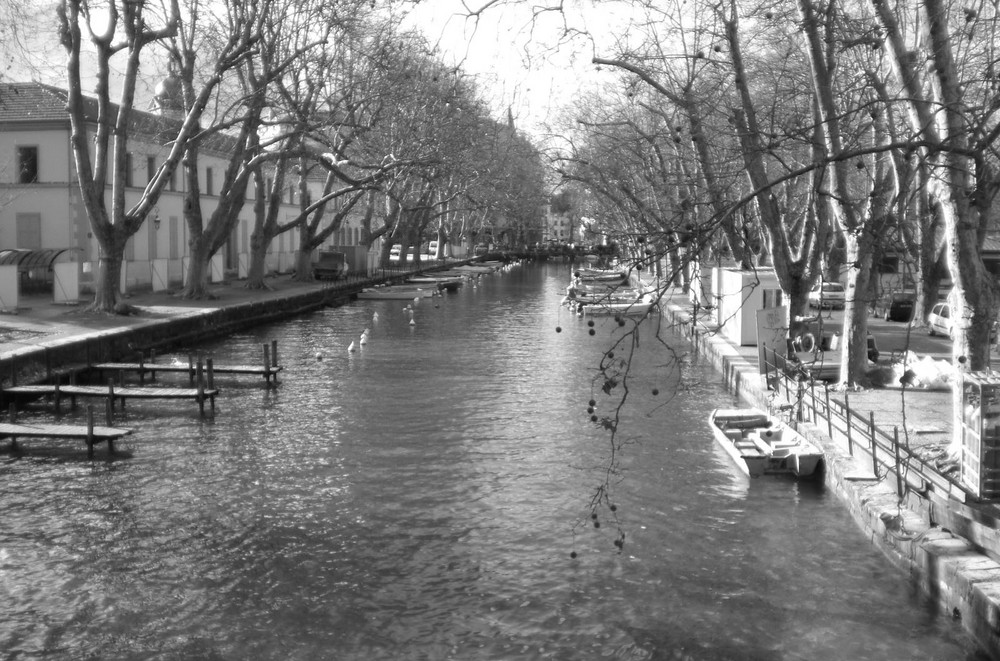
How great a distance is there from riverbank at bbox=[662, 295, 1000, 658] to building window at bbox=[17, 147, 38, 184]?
34.0m

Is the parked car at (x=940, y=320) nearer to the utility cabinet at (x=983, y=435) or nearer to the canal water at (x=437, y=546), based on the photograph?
the canal water at (x=437, y=546)

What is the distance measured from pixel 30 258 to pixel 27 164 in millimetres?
6193

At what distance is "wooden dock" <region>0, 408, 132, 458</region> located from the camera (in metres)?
17.0

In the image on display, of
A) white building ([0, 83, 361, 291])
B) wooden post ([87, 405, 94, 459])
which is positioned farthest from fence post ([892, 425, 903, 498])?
white building ([0, 83, 361, 291])

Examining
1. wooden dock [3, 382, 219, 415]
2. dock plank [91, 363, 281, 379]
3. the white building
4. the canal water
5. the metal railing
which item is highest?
the white building

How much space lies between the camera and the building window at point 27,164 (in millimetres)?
42375

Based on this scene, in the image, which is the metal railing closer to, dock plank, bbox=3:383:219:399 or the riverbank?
the riverbank

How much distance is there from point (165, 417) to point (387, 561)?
932 centimetres

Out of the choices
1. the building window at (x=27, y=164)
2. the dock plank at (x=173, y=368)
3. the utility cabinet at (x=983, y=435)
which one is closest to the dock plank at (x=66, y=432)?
the dock plank at (x=173, y=368)

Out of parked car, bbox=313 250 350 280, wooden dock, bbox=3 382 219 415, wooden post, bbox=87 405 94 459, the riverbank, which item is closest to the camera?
the riverbank

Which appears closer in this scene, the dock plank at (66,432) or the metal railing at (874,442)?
the metal railing at (874,442)

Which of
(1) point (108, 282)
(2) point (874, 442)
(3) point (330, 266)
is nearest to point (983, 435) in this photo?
(2) point (874, 442)

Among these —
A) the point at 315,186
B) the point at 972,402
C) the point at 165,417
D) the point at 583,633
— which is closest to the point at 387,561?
the point at 583,633

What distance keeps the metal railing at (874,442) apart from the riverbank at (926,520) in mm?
40
